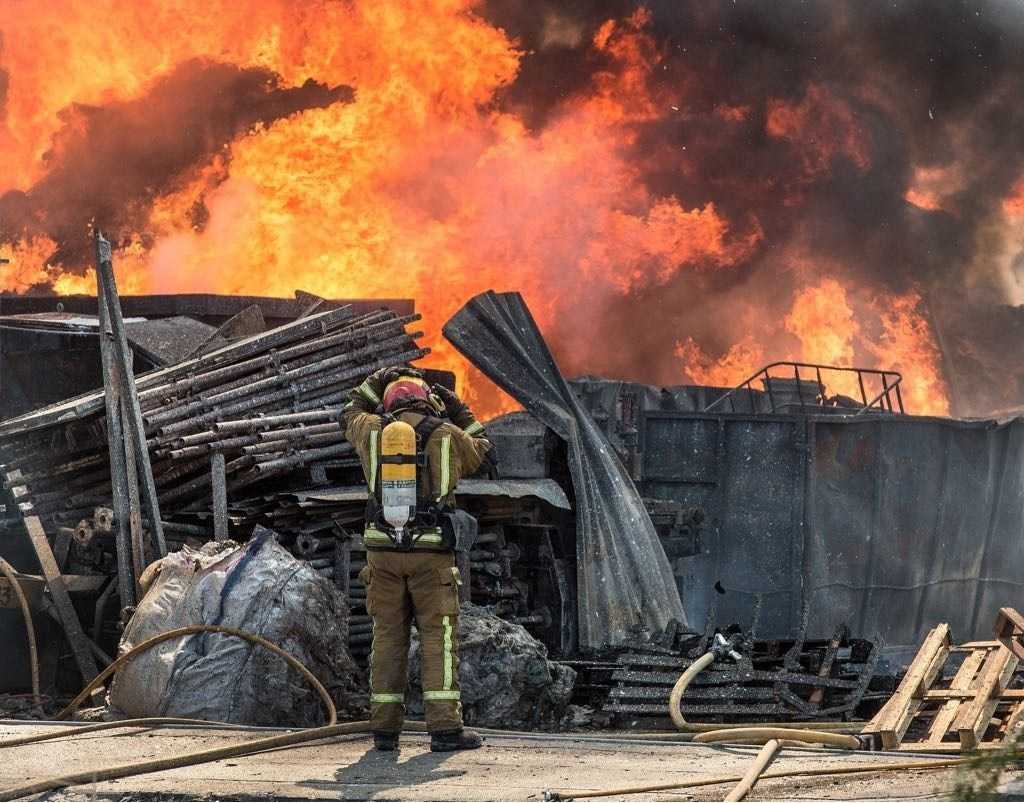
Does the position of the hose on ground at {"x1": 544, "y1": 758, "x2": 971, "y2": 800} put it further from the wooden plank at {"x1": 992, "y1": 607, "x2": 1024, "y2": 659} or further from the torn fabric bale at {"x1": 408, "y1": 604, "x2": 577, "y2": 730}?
the torn fabric bale at {"x1": 408, "y1": 604, "x2": 577, "y2": 730}

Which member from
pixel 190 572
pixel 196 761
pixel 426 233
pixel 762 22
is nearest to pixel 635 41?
pixel 762 22

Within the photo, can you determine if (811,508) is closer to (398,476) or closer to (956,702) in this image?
(956,702)

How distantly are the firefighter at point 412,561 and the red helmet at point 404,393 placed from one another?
0.01m

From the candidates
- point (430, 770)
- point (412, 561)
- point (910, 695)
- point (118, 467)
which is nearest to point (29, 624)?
point (118, 467)

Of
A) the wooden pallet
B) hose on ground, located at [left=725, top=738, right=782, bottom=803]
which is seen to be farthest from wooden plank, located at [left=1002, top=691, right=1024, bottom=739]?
→ hose on ground, located at [left=725, top=738, right=782, bottom=803]

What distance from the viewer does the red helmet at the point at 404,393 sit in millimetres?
7078

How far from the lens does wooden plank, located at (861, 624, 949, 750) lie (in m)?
7.24

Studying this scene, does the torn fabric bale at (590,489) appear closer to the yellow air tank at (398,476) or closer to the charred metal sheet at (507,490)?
the charred metal sheet at (507,490)

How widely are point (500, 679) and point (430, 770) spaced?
3.15m

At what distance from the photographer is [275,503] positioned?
434 inches

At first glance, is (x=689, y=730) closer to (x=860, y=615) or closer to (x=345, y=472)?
(x=345, y=472)

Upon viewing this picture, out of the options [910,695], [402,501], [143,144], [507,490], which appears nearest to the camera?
[402,501]

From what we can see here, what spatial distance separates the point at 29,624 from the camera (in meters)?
9.54

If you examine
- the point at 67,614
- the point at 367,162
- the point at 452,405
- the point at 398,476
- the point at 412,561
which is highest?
the point at 367,162
